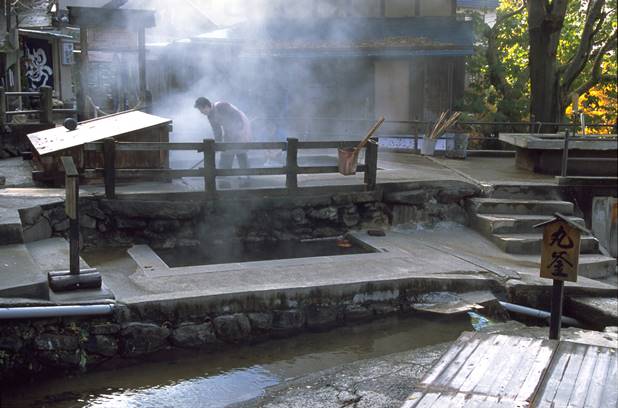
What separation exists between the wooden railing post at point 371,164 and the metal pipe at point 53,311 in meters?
5.26

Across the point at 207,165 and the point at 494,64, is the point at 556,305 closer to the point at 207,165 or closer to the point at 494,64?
the point at 207,165

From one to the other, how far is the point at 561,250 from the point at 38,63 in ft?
59.2

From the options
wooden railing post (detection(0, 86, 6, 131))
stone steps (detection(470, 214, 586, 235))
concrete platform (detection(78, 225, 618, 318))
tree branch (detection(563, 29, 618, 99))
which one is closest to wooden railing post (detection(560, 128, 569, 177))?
stone steps (detection(470, 214, 586, 235))

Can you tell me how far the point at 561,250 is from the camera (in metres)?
5.54

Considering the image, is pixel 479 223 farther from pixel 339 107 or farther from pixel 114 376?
pixel 339 107

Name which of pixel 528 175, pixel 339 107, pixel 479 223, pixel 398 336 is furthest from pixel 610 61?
pixel 398 336

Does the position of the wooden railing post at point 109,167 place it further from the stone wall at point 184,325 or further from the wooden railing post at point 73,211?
the stone wall at point 184,325

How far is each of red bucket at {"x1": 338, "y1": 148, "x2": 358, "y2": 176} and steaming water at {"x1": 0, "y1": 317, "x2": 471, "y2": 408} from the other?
343 cm

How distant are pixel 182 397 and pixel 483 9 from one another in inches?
717

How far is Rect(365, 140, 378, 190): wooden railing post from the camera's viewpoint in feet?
34.1

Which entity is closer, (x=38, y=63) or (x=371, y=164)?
(x=371, y=164)

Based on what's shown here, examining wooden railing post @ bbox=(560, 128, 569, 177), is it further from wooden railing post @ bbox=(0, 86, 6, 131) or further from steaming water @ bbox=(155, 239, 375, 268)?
wooden railing post @ bbox=(0, 86, 6, 131)

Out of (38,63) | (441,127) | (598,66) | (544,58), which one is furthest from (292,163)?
(598,66)

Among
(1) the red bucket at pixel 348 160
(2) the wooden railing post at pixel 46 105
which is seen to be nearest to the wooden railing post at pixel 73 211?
(1) the red bucket at pixel 348 160
